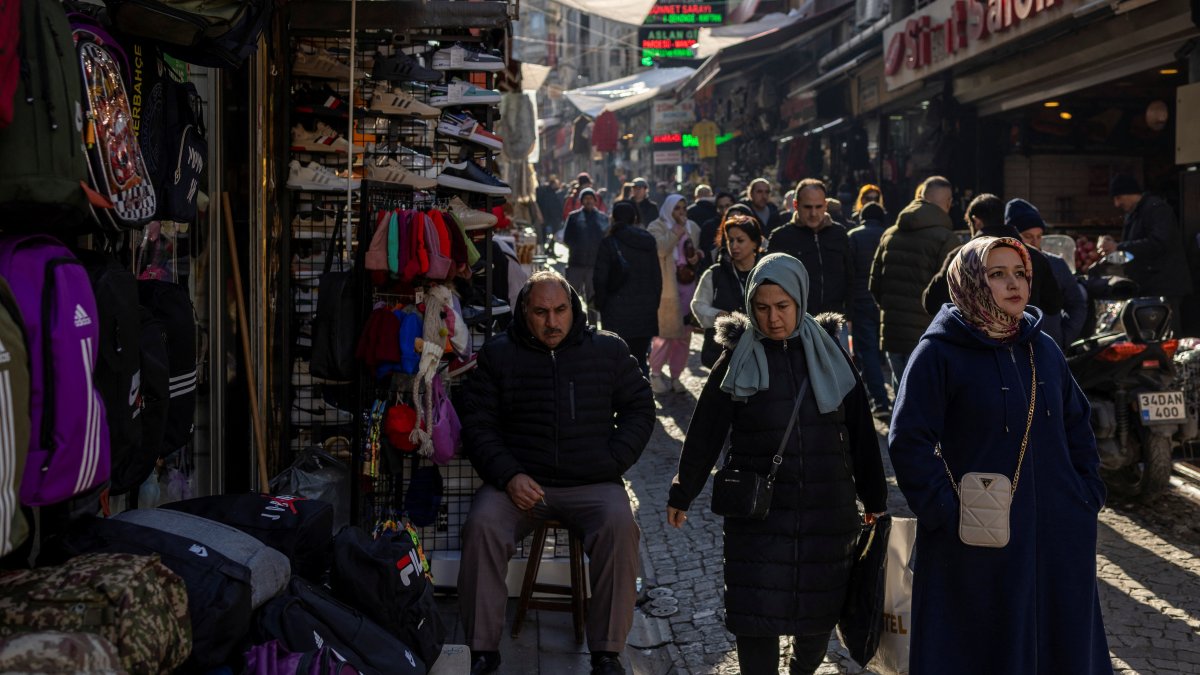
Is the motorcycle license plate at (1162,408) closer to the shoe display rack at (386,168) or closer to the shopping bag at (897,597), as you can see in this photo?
the shopping bag at (897,597)

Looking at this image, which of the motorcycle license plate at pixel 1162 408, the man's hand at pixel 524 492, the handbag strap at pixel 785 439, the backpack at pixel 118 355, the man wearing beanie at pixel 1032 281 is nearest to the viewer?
the backpack at pixel 118 355

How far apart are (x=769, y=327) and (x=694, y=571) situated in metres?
2.62

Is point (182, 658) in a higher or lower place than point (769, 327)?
lower

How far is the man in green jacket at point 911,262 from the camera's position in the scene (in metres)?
8.87

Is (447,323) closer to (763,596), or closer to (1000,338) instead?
(763,596)

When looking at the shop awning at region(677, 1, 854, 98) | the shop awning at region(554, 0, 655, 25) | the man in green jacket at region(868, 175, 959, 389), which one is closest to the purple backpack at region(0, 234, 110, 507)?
the man in green jacket at region(868, 175, 959, 389)

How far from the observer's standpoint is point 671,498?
16.0 feet

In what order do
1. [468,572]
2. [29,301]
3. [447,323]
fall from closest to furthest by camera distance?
1. [29,301]
2. [468,572]
3. [447,323]

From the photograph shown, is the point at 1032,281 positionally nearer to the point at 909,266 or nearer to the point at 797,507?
the point at 909,266

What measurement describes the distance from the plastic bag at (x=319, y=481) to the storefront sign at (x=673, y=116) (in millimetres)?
27286

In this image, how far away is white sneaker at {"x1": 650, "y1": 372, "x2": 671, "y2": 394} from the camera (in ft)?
41.2

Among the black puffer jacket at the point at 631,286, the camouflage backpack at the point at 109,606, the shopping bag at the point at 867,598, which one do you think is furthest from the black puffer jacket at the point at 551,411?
the black puffer jacket at the point at 631,286

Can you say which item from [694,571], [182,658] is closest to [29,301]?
[182,658]

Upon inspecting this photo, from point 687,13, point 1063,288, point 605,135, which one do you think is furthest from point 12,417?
point 605,135
